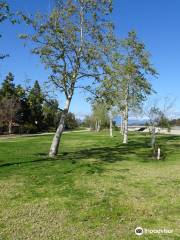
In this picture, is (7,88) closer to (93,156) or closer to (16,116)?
(16,116)

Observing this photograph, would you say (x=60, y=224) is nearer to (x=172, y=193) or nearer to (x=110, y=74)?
(x=172, y=193)

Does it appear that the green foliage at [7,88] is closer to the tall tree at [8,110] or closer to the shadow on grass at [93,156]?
the tall tree at [8,110]

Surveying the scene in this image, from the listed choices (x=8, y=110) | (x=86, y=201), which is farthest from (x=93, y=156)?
(x=8, y=110)

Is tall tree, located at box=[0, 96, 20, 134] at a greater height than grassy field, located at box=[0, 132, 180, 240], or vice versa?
tall tree, located at box=[0, 96, 20, 134]

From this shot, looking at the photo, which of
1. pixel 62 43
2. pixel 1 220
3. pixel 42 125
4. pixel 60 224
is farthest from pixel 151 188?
pixel 42 125

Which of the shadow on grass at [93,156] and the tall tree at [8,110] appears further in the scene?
the tall tree at [8,110]

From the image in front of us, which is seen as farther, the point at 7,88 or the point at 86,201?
the point at 7,88

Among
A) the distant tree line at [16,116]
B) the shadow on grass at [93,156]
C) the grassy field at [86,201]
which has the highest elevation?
the distant tree line at [16,116]

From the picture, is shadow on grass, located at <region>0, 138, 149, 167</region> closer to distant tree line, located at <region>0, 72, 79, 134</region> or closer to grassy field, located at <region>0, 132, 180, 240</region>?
grassy field, located at <region>0, 132, 180, 240</region>

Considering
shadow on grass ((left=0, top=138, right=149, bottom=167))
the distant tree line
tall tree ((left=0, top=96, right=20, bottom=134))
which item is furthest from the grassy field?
tall tree ((left=0, top=96, right=20, bottom=134))

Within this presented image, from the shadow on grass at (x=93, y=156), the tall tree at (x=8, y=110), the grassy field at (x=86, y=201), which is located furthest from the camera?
the tall tree at (x=8, y=110)

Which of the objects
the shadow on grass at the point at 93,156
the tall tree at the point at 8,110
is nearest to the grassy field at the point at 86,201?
the shadow on grass at the point at 93,156

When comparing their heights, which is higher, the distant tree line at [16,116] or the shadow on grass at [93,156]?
the distant tree line at [16,116]

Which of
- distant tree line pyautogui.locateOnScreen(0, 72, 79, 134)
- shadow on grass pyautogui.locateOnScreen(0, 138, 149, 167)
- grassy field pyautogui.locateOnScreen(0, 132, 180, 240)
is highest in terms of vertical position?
distant tree line pyautogui.locateOnScreen(0, 72, 79, 134)
